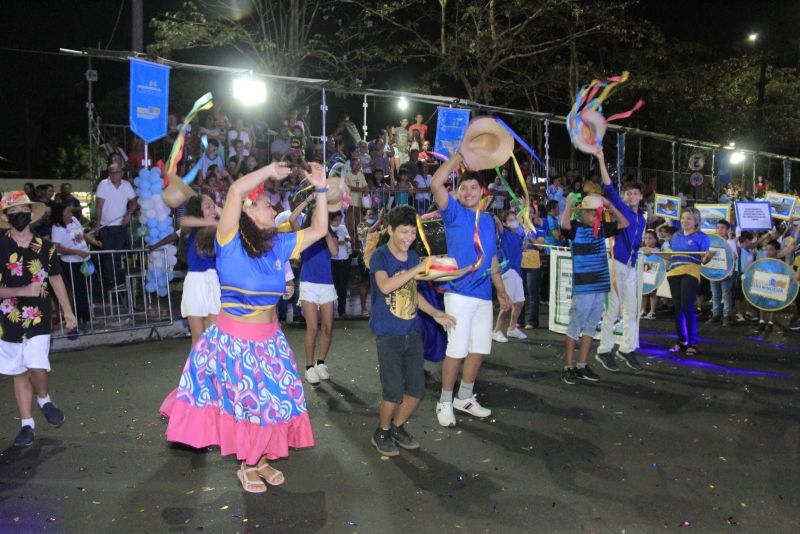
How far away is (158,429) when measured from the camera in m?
6.14

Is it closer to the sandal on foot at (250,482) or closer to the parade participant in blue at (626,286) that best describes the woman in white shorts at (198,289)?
the sandal on foot at (250,482)

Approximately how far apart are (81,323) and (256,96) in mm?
4710

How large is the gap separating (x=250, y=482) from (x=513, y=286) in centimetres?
640

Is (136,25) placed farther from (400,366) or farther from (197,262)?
(400,366)

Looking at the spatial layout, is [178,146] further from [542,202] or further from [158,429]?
[542,202]

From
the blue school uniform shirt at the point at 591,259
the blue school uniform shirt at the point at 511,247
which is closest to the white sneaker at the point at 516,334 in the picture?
the blue school uniform shirt at the point at 511,247

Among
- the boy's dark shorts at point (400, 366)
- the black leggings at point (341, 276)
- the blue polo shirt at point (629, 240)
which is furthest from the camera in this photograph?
the black leggings at point (341, 276)

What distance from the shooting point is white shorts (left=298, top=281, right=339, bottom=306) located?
24.8ft

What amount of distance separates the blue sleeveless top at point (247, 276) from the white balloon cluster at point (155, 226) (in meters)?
6.53

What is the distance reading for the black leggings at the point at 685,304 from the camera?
30.9ft

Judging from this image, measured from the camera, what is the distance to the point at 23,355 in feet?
18.8

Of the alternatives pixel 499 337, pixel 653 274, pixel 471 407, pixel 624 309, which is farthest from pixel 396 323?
pixel 653 274

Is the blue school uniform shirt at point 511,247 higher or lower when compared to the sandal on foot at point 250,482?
higher

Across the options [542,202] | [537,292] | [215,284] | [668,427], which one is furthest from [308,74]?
[668,427]
